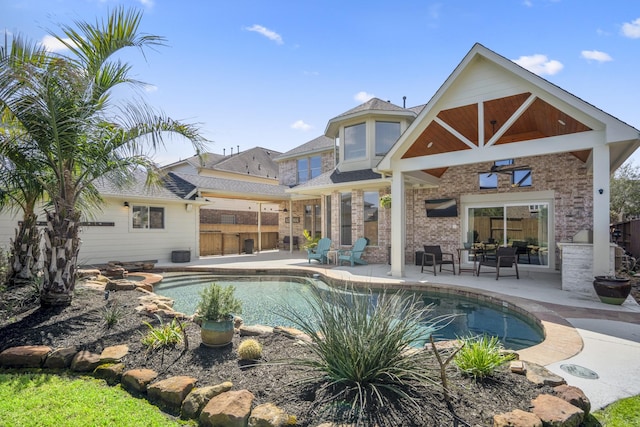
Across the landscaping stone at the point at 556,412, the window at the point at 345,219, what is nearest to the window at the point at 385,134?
the window at the point at 345,219

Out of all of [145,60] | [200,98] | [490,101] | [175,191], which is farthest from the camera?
[175,191]

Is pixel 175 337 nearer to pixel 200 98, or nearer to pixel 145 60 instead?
pixel 145 60

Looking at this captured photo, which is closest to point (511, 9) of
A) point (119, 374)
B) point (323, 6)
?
point (323, 6)

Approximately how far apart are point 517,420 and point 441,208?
34.7ft

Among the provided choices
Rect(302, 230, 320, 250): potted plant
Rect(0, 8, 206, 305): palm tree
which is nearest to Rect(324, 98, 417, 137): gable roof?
Rect(302, 230, 320, 250): potted plant

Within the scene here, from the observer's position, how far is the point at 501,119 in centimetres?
938

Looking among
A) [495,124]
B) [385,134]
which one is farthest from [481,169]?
[385,134]

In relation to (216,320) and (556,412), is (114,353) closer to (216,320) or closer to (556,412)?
(216,320)

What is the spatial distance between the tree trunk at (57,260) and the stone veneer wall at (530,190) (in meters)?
10.7

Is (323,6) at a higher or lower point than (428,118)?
higher

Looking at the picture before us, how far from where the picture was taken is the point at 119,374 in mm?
3348

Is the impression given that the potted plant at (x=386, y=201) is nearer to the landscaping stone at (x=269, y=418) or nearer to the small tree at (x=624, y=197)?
the landscaping stone at (x=269, y=418)

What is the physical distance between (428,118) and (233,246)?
12.7 metres

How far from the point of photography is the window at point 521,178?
10.7 meters
